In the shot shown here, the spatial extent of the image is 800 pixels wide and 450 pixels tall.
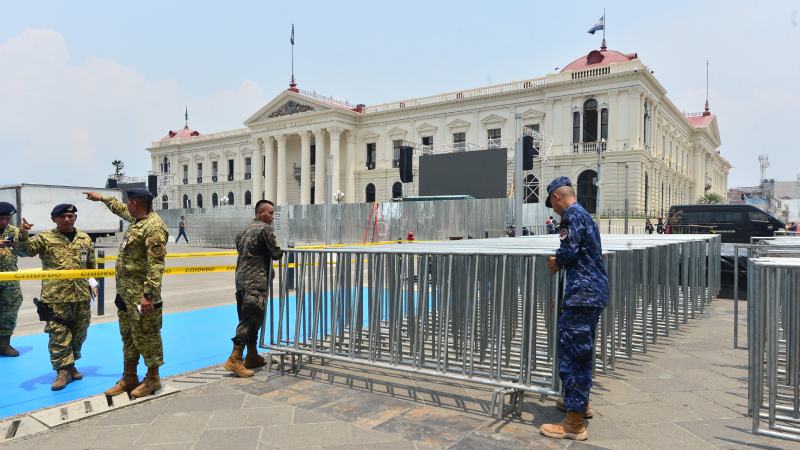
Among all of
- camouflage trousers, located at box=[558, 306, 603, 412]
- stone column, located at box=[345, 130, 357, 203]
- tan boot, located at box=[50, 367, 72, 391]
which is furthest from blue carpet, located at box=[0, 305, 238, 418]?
stone column, located at box=[345, 130, 357, 203]

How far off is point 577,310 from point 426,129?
47233 mm

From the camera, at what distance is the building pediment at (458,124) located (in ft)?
155

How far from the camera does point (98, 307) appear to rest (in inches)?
335

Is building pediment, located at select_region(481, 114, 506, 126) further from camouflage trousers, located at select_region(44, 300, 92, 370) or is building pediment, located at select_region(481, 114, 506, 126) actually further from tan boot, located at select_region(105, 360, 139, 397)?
tan boot, located at select_region(105, 360, 139, 397)

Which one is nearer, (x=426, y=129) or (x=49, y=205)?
(x=49, y=205)

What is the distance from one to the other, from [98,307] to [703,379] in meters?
8.90

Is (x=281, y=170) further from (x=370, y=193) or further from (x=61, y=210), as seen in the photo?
(x=61, y=210)

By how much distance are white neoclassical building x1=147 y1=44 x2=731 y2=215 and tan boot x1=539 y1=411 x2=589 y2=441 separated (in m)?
21.3

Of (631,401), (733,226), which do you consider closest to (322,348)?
(631,401)

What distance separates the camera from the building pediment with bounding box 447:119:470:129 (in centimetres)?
4716

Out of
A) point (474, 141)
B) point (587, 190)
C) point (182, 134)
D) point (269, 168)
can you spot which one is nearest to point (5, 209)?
point (587, 190)

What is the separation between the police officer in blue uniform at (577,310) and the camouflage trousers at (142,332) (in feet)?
11.2

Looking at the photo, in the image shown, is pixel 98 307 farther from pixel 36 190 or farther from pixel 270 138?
pixel 270 138

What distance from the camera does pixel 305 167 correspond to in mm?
56344
